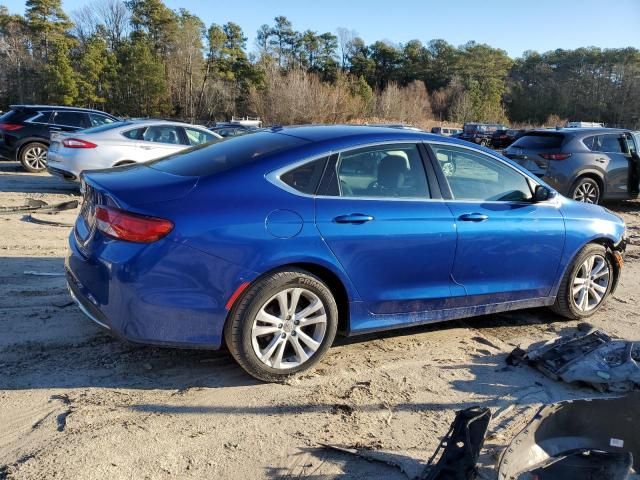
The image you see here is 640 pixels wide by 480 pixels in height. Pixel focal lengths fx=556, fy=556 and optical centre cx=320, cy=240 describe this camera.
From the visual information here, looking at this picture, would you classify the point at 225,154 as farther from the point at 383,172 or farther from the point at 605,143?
the point at 605,143

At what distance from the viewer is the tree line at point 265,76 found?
5272 centimetres

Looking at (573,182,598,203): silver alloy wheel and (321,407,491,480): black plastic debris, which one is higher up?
(573,182,598,203): silver alloy wheel

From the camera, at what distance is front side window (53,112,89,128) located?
13.1 metres

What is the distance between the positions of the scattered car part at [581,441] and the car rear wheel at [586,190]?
8668mm

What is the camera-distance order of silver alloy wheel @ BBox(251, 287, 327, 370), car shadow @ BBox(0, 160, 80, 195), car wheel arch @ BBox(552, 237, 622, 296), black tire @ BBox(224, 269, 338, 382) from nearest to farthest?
black tire @ BBox(224, 269, 338, 382) → silver alloy wheel @ BBox(251, 287, 327, 370) → car wheel arch @ BBox(552, 237, 622, 296) → car shadow @ BBox(0, 160, 80, 195)

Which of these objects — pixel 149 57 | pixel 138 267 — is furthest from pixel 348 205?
pixel 149 57

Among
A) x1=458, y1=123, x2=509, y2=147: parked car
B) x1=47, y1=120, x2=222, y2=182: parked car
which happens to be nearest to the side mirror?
x1=47, y1=120, x2=222, y2=182: parked car

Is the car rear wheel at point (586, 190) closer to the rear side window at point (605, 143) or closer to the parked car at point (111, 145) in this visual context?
the rear side window at point (605, 143)

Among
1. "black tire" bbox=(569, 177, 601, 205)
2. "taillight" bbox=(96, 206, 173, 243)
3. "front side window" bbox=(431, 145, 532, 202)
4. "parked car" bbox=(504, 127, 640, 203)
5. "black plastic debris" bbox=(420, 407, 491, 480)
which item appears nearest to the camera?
"black plastic debris" bbox=(420, 407, 491, 480)

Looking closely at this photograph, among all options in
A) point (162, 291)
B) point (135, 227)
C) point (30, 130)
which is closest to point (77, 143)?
point (30, 130)

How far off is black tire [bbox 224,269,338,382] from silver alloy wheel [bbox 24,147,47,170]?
38.2 ft

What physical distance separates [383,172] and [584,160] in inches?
328

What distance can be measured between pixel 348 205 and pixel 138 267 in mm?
1371

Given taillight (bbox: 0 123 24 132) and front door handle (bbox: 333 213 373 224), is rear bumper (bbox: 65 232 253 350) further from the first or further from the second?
taillight (bbox: 0 123 24 132)
